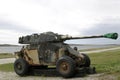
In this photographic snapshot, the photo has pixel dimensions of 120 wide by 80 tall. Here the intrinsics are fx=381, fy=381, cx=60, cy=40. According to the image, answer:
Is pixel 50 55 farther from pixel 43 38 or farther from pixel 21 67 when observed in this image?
pixel 21 67

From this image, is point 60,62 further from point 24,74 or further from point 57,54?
point 24,74

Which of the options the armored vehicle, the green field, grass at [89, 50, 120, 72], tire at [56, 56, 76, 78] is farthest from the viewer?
grass at [89, 50, 120, 72]

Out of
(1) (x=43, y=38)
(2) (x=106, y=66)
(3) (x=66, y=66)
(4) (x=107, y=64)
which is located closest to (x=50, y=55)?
(1) (x=43, y=38)

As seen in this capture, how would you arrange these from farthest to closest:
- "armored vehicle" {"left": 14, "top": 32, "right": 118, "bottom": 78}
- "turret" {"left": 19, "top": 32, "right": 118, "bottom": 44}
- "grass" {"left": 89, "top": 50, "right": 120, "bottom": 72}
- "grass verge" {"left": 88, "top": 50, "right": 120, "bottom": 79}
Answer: "grass" {"left": 89, "top": 50, "right": 120, "bottom": 72}
"turret" {"left": 19, "top": 32, "right": 118, "bottom": 44}
"grass verge" {"left": 88, "top": 50, "right": 120, "bottom": 79}
"armored vehicle" {"left": 14, "top": 32, "right": 118, "bottom": 78}

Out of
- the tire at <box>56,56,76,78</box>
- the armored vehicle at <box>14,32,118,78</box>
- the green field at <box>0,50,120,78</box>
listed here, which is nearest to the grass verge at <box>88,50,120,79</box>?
the green field at <box>0,50,120,78</box>

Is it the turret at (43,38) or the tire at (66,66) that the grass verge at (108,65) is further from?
the turret at (43,38)

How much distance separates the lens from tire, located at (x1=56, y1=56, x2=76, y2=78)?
61.1 ft

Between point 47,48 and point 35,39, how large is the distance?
1.05 metres

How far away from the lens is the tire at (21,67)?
21.0 m

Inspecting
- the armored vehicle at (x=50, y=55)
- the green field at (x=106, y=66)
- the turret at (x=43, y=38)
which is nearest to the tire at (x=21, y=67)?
the armored vehicle at (x=50, y=55)

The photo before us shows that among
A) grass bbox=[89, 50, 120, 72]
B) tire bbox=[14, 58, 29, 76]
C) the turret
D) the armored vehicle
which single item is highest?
the turret

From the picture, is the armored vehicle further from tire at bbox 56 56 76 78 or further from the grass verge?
the grass verge

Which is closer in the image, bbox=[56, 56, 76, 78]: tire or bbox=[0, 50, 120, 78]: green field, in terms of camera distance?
bbox=[56, 56, 76, 78]: tire

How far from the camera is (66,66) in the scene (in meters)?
18.9
